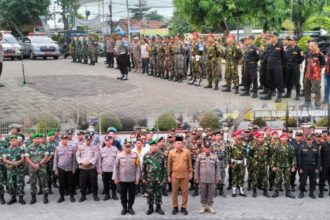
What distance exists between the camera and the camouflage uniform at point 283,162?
10.4 metres

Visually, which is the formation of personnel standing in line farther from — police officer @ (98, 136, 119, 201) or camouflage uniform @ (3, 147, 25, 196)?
camouflage uniform @ (3, 147, 25, 196)

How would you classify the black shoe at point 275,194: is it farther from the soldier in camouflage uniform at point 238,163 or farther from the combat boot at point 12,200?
the combat boot at point 12,200

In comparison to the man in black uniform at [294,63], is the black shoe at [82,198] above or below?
below

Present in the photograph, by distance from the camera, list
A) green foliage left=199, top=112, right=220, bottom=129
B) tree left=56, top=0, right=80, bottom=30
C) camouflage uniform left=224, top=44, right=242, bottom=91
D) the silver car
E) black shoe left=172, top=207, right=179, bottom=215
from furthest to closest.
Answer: tree left=56, top=0, right=80, bottom=30 < the silver car < camouflage uniform left=224, top=44, right=242, bottom=91 < green foliage left=199, top=112, right=220, bottom=129 < black shoe left=172, top=207, right=179, bottom=215

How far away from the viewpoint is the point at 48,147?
1052cm

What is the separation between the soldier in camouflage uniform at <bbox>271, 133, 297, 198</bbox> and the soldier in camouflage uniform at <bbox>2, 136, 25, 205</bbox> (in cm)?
501

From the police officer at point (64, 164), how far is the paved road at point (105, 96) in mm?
4399

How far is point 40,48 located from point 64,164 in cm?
1899

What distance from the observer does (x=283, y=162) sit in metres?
10.4

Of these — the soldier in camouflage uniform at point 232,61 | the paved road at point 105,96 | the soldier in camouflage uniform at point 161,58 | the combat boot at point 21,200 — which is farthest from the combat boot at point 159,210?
the soldier in camouflage uniform at point 161,58

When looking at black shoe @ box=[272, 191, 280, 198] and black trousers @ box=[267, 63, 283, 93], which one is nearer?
black shoe @ box=[272, 191, 280, 198]

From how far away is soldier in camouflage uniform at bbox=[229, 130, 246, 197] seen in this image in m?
10.4

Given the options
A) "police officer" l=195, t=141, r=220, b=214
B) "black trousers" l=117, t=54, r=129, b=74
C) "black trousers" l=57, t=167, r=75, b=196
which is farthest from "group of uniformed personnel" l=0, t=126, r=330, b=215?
"black trousers" l=117, t=54, r=129, b=74

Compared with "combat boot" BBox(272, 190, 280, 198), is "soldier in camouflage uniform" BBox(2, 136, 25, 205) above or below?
above
